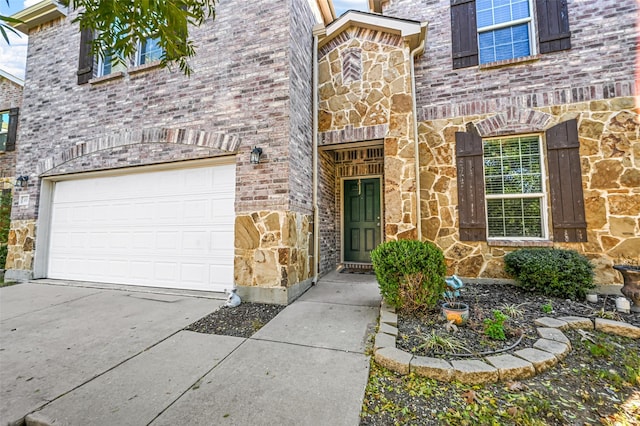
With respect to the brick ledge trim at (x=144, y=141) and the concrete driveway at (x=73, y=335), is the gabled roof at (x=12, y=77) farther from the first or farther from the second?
the concrete driveway at (x=73, y=335)

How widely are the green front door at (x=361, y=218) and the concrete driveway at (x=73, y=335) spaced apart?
3116 millimetres

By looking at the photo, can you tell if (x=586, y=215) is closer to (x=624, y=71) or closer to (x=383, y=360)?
(x=624, y=71)

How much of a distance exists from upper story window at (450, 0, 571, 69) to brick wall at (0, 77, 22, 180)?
10467 millimetres

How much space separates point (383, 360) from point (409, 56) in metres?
4.59

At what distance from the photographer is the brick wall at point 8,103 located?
6.95m

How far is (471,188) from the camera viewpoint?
4445 millimetres

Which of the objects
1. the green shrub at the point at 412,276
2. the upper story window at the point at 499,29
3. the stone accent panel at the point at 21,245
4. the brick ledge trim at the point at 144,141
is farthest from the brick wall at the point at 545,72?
the stone accent panel at the point at 21,245

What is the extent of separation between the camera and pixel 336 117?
479 cm

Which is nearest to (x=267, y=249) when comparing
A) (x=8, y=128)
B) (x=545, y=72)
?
(x=545, y=72)

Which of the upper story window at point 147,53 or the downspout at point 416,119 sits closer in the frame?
the downspout at point 416,119

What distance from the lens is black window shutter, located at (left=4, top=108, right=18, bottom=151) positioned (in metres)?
6.92

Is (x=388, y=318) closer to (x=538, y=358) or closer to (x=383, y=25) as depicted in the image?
(x=538, y=358)

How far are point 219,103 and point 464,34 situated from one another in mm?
4276

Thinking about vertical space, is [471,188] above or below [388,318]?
above
